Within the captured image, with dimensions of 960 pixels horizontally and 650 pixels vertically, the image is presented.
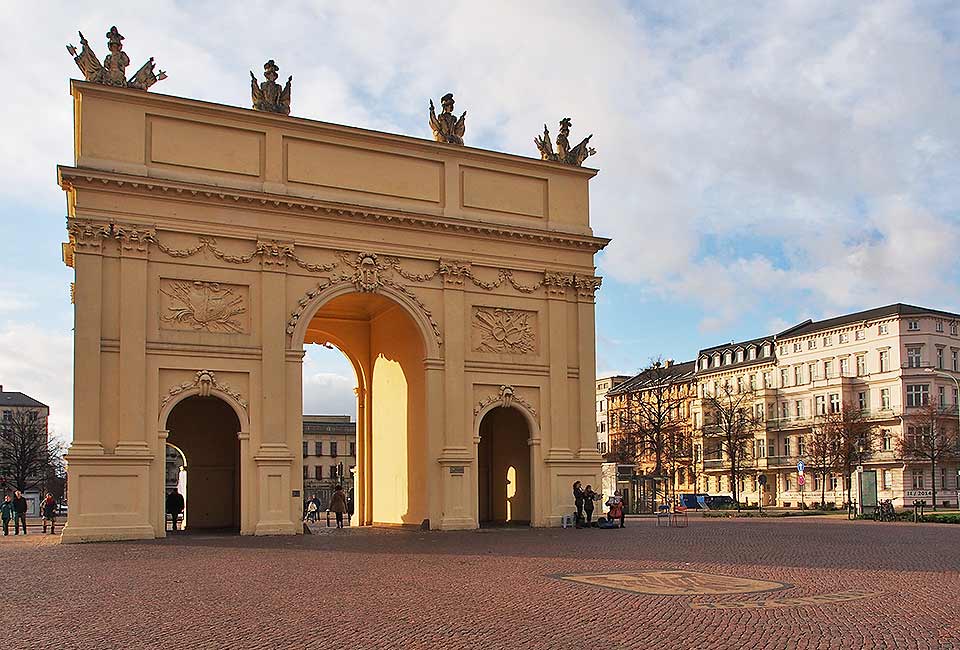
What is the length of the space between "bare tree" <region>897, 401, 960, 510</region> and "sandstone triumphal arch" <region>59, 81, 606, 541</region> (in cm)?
4813

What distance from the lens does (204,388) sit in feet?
114

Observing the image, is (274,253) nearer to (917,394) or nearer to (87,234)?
(87,234)

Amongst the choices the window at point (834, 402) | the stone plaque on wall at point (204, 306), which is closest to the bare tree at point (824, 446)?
the window at point (834, 402)

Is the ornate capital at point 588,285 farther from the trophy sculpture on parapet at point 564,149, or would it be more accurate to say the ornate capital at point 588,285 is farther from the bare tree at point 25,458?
the bare tree at point 25,458

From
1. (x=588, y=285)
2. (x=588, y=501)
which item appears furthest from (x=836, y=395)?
(x=588, y=501)

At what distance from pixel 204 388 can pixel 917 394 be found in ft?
240

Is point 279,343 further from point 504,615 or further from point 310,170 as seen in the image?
point 504,615

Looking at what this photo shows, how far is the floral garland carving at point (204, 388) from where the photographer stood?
113 feet

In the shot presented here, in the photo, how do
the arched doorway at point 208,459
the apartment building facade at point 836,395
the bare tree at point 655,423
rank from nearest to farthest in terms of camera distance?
the arched doorway at point 208,459
the bare tree at point 655,423
the apartment building facade at point 836,395

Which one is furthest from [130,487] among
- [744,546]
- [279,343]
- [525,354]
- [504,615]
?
[504,615]

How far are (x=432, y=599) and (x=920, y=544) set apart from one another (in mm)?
17192

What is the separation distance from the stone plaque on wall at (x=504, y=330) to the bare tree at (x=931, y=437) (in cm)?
4867

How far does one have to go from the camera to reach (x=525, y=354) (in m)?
40.4

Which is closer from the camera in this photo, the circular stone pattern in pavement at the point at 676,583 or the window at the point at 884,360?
the circular stone pattern in pavement at the point at 676,583
